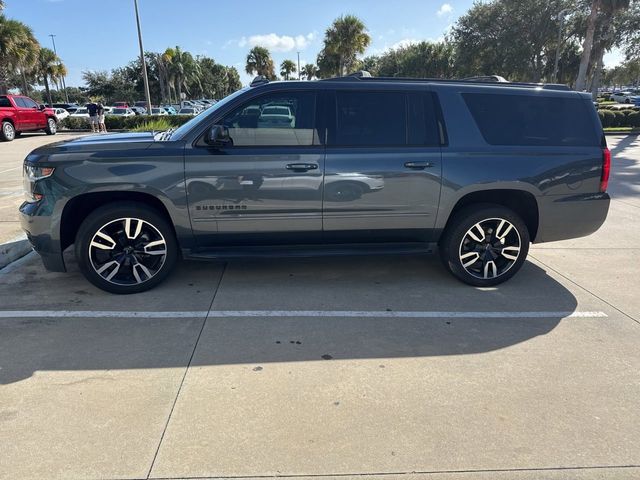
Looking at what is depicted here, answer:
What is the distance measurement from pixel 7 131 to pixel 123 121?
Answer: 6205 millimetres

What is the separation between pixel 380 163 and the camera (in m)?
4.31

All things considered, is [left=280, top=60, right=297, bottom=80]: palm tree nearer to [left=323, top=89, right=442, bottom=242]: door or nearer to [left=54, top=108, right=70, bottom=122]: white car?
[left=54, top=108, right=70, bottom=122]: white car

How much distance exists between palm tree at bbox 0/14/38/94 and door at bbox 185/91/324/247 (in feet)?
105

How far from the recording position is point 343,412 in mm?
2787

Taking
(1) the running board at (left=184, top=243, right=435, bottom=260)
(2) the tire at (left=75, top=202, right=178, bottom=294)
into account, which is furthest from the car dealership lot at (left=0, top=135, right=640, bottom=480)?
(1) the running board at (left=184, top=243, right=435, bottom=260)

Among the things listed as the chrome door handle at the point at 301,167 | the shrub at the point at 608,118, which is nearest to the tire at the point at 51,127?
the chrome door handle at the point at 301,167

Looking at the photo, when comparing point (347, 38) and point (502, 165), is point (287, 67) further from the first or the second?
point (502, 165)

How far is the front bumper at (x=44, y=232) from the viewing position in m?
4.13

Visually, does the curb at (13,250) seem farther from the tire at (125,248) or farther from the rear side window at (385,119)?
the rear side window at (385,119)

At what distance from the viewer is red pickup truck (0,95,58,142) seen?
60.8 feet

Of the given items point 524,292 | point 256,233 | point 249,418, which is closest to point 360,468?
point 249,418

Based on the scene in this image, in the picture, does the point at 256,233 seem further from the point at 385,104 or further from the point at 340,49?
the point at 340,49

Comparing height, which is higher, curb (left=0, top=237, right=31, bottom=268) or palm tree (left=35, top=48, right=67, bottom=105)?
palm tree (left=35, top=48, right=67, bottom=105)

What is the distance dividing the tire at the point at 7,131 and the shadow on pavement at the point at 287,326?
1691 cm
